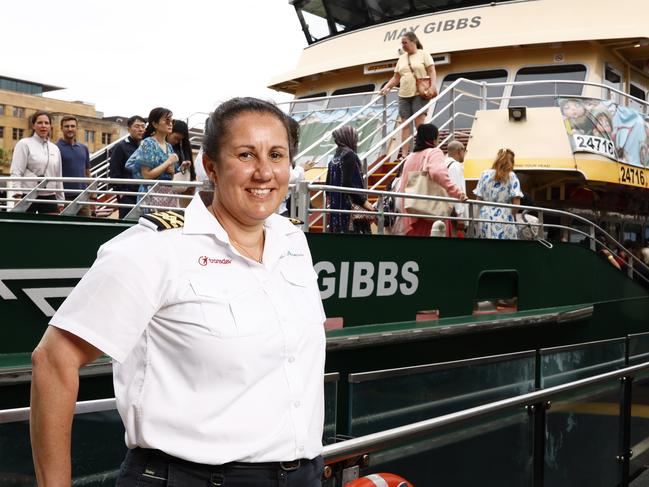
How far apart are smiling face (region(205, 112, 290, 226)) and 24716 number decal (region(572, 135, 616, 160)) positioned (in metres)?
6.94

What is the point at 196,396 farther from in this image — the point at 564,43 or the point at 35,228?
the point at 564,43

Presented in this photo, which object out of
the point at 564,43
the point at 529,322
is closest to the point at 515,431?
the point at 529,322

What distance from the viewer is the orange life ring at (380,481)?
9.65 ft

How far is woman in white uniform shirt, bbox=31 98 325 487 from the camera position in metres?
1.80

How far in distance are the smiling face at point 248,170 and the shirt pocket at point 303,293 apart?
0.53ft

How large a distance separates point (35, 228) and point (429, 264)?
10.3 ft

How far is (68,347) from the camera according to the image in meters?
1.80

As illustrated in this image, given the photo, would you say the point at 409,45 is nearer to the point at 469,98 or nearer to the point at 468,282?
the point at 469,98

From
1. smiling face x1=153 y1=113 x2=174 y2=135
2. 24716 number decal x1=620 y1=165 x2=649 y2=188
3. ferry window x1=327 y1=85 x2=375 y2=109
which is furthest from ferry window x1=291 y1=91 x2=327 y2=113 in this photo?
smiling face x1=153 y1=113 x2=174 y2=135

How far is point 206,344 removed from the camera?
1.85 metres

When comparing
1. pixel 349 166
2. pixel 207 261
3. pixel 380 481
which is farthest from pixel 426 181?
pixel 207 261

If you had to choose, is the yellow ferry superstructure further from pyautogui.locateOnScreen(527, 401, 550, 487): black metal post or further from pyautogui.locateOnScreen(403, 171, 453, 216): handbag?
pyautogui.locateOnScreen(527, 401, 550, 487): black metal post

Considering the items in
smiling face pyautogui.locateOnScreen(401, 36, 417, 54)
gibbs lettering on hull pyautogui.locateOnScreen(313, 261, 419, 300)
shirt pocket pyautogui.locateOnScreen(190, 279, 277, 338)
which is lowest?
gibbs lettering on hull pyautogui.locateOnScreen(313, 261, 419, 300)

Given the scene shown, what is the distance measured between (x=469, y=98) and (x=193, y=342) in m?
8.84
